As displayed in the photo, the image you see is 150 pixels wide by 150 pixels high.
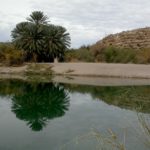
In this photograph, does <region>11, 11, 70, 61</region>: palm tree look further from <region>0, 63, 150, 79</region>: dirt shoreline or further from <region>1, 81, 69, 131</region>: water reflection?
<region>1, 81, 69, 131</region>: water reflection

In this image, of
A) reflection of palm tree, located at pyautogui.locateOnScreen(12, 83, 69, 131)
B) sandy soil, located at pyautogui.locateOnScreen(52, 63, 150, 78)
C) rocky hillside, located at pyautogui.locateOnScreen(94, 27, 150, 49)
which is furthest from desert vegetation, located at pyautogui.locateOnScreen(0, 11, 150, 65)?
reflection of palm tree, located at pyautogui.locateOnScreen(12, 83, 69, 131)

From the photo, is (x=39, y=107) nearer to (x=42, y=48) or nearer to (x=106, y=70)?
(x=106, y=70)

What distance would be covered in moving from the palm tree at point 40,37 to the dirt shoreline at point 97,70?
9.71ft

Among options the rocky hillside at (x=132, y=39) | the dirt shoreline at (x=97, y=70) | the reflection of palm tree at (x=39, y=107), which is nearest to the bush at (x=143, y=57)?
the dirt shoreline at (x=97, y=70)

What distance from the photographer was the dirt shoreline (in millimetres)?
43844

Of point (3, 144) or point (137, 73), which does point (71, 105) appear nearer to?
point (3, 144)

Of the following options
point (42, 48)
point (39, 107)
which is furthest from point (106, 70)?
point (39, 107)

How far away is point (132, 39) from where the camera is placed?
7362cm

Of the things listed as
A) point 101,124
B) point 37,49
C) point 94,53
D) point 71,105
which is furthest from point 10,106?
point 94,53

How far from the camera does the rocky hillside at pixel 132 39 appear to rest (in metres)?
71.5

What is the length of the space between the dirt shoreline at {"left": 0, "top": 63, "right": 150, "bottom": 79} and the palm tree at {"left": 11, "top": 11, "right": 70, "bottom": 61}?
2961 mm

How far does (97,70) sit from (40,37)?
1059cm

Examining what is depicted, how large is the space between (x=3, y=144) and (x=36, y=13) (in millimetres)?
43645

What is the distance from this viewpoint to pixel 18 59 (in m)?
53.9
